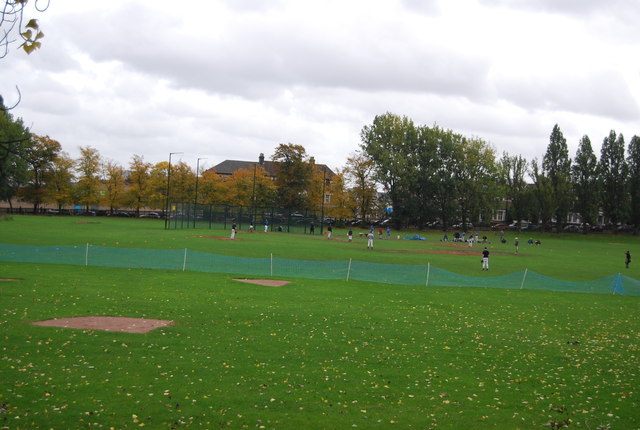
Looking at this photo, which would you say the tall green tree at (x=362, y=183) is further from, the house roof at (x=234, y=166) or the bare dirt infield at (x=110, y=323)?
the bare dirt infield at (x=110, y=323)

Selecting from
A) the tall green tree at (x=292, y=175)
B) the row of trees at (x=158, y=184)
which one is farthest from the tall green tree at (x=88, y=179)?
the tall green tree at (x=292, y=175)

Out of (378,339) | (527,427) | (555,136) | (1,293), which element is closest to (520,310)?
(378,339)

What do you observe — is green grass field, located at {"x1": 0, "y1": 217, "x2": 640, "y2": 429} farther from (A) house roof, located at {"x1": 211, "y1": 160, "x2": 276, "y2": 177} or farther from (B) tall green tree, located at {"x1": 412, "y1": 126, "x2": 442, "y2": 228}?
(A) house roof, located at {"x1": 211, "y1": 160, "x2": 276, "y2": 177}

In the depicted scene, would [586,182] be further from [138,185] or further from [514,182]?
[138,185]

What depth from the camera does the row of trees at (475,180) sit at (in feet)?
306

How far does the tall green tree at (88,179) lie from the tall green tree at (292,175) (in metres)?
32.9

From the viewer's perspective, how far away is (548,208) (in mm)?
93312

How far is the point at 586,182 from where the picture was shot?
9725 centimetres

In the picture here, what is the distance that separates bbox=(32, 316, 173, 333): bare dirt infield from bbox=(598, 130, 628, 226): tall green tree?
99459 millimetres

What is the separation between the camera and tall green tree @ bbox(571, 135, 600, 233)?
95.5m

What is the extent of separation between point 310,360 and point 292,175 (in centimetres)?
8877

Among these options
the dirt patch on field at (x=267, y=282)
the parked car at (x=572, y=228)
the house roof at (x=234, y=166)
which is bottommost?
the dirt patch on field at (x=267, y=282)

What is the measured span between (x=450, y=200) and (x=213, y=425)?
92.1 meters

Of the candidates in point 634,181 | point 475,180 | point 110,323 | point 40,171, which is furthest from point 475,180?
point 110,323
